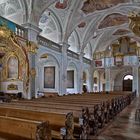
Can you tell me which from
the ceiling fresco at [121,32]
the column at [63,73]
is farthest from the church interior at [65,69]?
the ceiling fresco at [121,32]

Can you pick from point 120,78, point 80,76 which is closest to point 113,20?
point 80,76

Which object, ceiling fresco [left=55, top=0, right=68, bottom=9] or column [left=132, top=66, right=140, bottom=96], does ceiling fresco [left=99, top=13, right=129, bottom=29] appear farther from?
column [left=132, top=66, right=140, bottom=96]

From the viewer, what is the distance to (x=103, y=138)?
16.9 ft

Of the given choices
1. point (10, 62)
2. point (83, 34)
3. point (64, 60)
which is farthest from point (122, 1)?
point (10, 62)

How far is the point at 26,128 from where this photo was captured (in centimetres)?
255

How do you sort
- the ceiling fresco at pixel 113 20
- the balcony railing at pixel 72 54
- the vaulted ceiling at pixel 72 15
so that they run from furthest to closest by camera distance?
the ceiling fresco at pixel 113 20
the balcony railing at pixel 72 54
the vaulted ceiling at pixel 72 15

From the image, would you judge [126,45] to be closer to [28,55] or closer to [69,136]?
[28,55]

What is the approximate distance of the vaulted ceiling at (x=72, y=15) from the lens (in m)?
11.8

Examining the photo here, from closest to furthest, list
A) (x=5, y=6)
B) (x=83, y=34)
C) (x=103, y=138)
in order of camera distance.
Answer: (x=103, y=138), (x=5, y=6), (x=83, y=34)

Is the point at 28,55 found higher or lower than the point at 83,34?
lower

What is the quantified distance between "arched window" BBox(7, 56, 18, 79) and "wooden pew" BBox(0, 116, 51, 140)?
8.70 meters

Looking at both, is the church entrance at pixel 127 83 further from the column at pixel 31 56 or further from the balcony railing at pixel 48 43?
the column at pixel 31 56

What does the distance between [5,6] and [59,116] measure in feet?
36.7

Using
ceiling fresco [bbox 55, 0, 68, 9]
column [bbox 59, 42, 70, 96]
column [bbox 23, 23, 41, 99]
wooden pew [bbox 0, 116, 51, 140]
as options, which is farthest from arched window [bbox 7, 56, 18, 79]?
wooden pew [bbox 0, 116, 51, 140]
